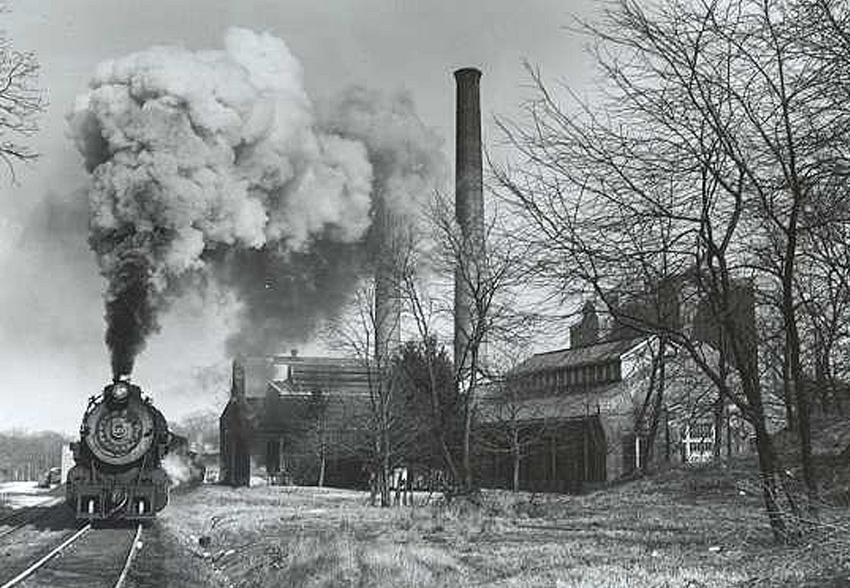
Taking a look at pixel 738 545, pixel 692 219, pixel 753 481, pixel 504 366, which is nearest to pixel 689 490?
pixel 753 481

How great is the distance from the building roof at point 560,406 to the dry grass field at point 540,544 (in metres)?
13.3

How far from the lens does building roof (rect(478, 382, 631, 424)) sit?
40438 millimetres

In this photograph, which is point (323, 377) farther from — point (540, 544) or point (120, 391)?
point (540, 544)

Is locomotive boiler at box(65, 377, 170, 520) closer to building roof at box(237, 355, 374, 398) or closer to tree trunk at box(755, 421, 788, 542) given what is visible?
tree trunk at box(755, 421, 788, 542)

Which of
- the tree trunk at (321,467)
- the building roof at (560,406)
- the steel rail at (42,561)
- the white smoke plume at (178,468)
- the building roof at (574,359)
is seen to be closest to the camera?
the steel rail at (42,561)

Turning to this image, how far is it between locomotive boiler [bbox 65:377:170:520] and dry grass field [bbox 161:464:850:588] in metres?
1.42

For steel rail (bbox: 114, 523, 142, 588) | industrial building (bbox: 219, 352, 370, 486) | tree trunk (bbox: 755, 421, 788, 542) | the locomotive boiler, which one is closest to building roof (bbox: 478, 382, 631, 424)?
industrial building (bbox: 219, 352, 370, 486)

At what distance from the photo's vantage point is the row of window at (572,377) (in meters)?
44.8

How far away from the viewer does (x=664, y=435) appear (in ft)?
132

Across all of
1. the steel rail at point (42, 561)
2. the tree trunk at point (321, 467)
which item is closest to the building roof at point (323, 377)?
the tree trunk at point (321, 467)

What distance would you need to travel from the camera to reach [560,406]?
143ft

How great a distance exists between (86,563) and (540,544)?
734 centimetres

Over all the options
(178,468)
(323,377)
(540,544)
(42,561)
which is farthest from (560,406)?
(42,561)

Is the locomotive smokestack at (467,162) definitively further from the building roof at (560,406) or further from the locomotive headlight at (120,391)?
the locomotive headlight at (120,391)
